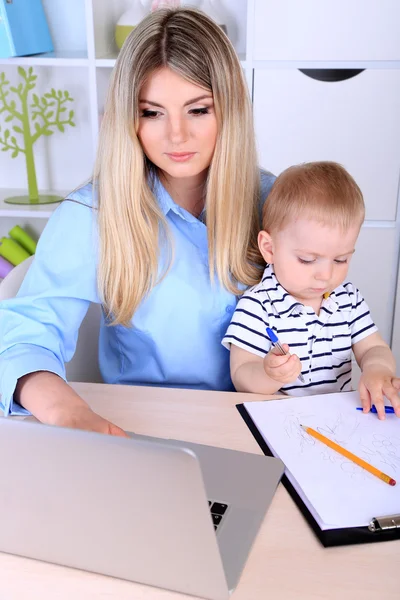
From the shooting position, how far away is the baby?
3.66 ft

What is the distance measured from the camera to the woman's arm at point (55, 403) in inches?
34.2

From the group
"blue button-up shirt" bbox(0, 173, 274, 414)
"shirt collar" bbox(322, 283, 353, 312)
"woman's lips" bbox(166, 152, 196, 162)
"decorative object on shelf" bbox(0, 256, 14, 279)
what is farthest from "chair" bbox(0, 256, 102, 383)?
"decorative object on shelf" bbox(0, 256, 14, 279)

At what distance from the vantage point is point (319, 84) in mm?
2250

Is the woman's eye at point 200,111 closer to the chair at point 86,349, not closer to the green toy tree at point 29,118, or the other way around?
the chair at point 86,349

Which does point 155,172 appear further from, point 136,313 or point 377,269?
point 377,269

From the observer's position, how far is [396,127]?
7.47 feet

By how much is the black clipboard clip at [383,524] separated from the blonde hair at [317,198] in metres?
0.54

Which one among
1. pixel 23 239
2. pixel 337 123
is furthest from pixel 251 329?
pixel 23 239

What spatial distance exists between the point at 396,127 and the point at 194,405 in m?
1.64

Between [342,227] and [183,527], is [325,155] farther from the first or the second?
[183,527]

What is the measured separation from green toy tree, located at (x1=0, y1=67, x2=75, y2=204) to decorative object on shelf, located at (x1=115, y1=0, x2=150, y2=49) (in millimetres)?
380

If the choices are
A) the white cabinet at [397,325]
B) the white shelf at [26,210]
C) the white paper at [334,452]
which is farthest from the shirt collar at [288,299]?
the white shelf at [26,210]

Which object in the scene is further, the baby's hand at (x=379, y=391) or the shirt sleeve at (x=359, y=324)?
the shirt sleeve at (x=359, y=324)

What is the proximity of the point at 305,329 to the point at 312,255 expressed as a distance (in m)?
0.14
